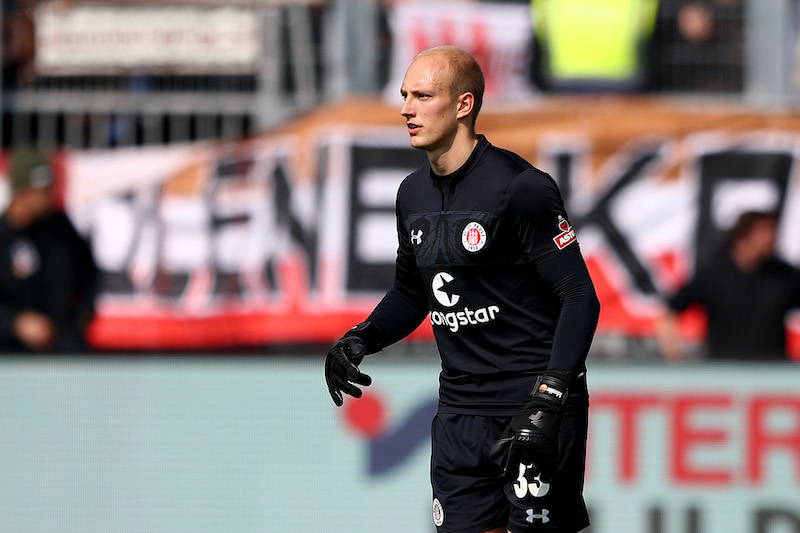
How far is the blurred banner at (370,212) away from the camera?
33.1ft

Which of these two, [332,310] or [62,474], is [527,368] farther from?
[332,310]

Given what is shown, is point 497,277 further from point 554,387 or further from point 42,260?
point 42,260

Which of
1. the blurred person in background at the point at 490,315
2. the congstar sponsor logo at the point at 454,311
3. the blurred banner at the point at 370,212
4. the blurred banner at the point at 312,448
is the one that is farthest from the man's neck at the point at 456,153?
the blurred banner at the point at 370,212

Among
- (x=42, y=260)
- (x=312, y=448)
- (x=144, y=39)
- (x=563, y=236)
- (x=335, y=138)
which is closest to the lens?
(x=563, y=236)

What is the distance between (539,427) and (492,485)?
0.53 metres

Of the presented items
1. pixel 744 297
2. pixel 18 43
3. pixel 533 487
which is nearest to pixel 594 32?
pixel 744 297

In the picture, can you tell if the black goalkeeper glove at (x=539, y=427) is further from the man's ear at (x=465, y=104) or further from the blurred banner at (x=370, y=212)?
the blurred banner at (x=370, y=212)

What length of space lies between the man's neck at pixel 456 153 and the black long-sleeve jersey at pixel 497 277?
0.03m

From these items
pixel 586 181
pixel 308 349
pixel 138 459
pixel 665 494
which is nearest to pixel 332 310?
pixel 308 349

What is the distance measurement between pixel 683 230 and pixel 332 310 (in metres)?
2.72

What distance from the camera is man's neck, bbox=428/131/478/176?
459 centimetres

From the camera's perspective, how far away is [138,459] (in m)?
7.50

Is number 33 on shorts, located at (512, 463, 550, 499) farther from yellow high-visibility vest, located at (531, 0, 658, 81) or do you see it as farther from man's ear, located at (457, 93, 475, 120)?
yellow high-visibility vest, located at (531, 0, 658, 81)

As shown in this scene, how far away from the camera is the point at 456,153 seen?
460 cm
